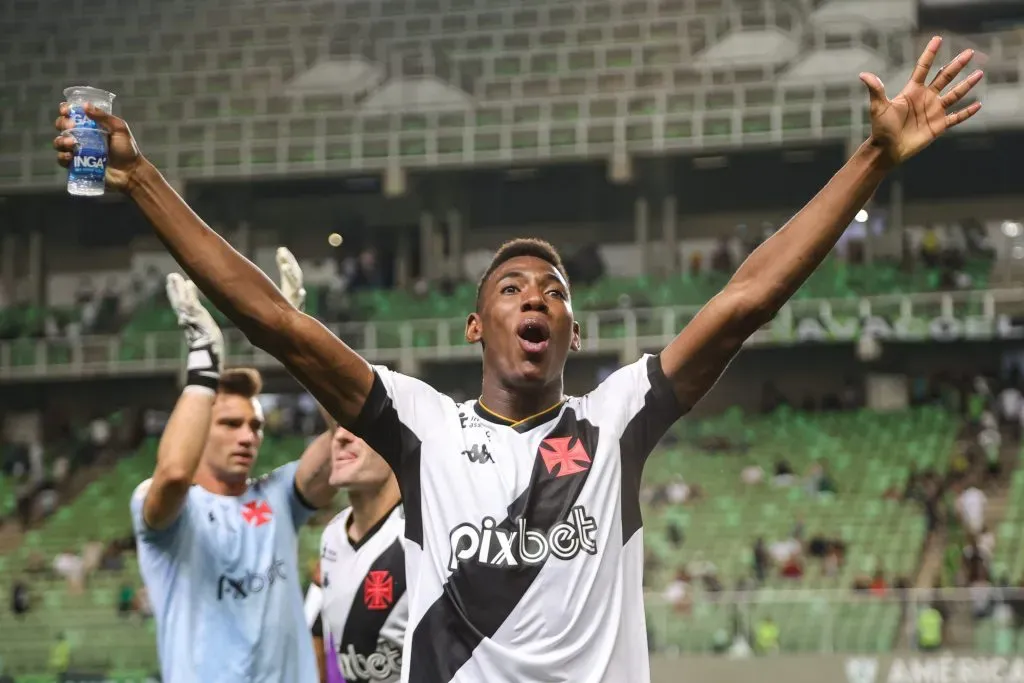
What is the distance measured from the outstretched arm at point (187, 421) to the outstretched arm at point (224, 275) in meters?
2.09

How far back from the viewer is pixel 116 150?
331cm

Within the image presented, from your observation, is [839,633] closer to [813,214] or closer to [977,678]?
[977,678]

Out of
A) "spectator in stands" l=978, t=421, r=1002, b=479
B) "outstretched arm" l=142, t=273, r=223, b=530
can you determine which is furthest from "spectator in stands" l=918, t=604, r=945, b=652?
"outstretched arm" l=142, t=273, r=223, b=530

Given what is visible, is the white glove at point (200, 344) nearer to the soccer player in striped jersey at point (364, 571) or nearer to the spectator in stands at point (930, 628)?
the soccer player in striped jersey at point (364, 571)

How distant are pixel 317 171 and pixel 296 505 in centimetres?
2513

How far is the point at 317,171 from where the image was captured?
30.8 metres

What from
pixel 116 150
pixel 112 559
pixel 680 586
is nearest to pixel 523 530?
pixel 116 150

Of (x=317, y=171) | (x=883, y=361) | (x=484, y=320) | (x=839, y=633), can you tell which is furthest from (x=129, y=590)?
(x=484, y=320)

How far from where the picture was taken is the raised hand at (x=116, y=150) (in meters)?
3.26

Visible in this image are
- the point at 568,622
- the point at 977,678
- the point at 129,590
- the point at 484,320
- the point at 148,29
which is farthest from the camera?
the point at 148,29

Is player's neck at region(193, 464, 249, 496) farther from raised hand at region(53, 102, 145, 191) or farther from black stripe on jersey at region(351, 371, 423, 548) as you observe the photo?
raised hand at region(53, 102, 145, 191)

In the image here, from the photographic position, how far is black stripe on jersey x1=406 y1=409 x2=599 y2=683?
3361 millimetres

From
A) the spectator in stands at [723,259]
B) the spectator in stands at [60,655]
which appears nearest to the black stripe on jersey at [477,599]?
the spectator in stands at [60,655]

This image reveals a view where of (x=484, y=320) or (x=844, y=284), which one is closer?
(x=484, y=320)
